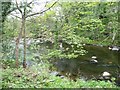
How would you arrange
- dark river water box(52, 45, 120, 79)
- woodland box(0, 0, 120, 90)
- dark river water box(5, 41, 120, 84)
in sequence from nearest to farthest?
woodland box(0, 0, 120, 90), dark river water box(5, 41, 120, 84), dark river water box(52, 45, 120, 79)

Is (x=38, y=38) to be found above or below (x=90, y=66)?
above

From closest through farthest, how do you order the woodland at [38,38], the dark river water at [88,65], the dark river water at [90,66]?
the woodland at [38,38]
the dark river water at [88,65]
the dark river water at [90,66]

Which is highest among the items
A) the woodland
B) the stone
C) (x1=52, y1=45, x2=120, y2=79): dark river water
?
the woodland

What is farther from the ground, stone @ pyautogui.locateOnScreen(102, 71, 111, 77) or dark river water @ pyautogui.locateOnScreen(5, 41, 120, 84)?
dark river water @ pyautogui.locateOnScreen(5, 41, 120, 84)

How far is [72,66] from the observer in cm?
471

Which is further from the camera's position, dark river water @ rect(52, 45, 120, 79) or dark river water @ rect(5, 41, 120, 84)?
dark river water @ rect(52, 45, 120, 79)

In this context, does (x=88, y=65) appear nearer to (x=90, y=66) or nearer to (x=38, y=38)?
(x=90, y=66)

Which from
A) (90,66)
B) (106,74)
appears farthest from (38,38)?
(90,66)

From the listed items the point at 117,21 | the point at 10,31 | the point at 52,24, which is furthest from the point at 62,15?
the point at 117,21

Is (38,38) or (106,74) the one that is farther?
(106,74)

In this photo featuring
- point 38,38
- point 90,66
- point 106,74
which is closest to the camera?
point 38,38

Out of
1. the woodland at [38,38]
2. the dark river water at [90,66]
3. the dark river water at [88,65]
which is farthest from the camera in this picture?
the dark river water at [90,66]

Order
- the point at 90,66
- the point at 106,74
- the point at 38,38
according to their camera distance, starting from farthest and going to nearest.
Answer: the point at 90,66, the point at 106,74, the point at 38,38

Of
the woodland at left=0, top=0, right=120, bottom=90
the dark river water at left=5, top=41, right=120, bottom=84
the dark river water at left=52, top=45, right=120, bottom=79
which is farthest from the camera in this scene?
the dark river water at left=52, top=45, right=120, bottom=79
